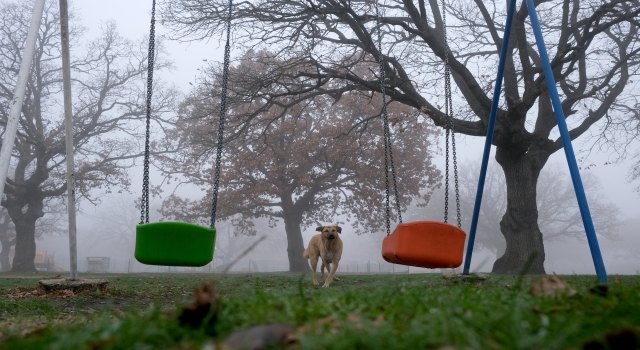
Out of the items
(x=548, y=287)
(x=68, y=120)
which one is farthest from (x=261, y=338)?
(x=68, y=120)

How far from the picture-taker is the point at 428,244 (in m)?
5.62

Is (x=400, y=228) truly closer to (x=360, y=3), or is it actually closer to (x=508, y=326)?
(x=508, y=326)

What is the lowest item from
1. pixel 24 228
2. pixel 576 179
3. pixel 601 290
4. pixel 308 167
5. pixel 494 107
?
pixel 601 290

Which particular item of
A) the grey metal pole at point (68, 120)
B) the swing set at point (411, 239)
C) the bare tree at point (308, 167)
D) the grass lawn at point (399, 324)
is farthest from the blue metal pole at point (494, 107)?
the bare tree at point (308, 167)

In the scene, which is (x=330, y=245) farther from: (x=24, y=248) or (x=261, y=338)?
(x=24, y=248)

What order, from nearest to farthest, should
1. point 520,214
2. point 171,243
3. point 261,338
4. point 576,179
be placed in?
point 261,338 < point 576,179 < point 171,243 < point 520,214

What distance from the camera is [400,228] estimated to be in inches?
221

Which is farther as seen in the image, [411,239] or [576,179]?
[411,239]

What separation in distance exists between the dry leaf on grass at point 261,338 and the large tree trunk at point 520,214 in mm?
11399

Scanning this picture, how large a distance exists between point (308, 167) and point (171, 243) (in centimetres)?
2005

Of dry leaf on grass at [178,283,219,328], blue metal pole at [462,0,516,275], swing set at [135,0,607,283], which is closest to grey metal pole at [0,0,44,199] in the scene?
swing set at [135,0,607,283]

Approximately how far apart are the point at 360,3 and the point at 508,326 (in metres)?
13.0

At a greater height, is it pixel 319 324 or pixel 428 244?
pixel 428 244

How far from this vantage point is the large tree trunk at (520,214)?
1227 centimetres
